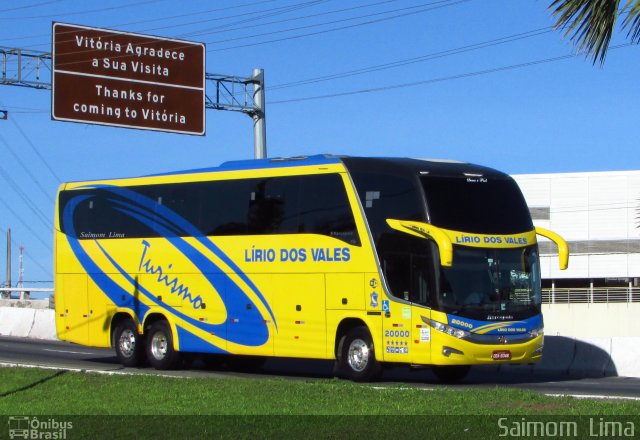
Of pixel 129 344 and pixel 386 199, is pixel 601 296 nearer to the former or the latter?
pixel 129 344

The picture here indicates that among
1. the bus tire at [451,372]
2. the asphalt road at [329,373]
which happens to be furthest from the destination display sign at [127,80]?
the bus tire at [451,372]

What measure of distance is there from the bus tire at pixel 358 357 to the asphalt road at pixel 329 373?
0.44m

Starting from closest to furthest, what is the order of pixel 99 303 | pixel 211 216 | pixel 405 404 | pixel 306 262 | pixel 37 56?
pixel 405 404
pixel 306 262
pixel 211 216
pixel 99 303
pixel 37 56

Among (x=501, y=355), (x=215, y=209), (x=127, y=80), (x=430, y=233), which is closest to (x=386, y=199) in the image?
(x=430, y=233)

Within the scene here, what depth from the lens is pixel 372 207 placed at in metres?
20.8

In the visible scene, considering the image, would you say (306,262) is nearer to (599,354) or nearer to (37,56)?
(599,354)

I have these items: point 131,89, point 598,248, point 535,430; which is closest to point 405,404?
point 535,430

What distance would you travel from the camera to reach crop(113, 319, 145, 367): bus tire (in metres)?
25.3

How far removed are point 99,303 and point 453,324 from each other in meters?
9.66

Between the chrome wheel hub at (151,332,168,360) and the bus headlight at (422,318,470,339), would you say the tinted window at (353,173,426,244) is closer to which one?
the bus headlight at (422,318,470,339)

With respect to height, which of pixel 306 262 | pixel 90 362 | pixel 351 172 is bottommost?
pixel 90 362

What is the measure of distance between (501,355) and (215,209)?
22.7 feet

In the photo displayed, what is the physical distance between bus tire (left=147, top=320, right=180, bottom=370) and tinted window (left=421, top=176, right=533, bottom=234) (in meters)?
7.44

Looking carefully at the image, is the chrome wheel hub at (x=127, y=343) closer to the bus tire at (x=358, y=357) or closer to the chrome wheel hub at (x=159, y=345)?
the chrome wheel hub at (x=159, y=345)
